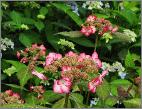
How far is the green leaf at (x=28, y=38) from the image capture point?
109 inches

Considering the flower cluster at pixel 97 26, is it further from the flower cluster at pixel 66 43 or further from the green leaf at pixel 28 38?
the green leaf at pixel 28 38

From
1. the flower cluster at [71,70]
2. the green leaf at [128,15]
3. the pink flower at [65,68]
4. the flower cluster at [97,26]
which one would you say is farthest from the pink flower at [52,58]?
the green leaf at [128,15]

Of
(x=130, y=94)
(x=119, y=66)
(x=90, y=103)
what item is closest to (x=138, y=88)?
(x=130, y=94)

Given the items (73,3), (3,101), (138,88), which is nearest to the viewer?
(3,101)

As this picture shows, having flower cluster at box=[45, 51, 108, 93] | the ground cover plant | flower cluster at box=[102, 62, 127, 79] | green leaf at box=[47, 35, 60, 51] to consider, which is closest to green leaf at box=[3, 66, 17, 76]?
the ground cover plant

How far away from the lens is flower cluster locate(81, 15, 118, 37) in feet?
8.02

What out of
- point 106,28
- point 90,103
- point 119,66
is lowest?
point 90,103

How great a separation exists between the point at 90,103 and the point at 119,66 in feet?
1.16

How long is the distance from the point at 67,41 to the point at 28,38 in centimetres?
31

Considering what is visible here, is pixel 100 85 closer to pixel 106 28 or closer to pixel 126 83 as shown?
pixel 126 83

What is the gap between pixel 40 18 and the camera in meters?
2.93

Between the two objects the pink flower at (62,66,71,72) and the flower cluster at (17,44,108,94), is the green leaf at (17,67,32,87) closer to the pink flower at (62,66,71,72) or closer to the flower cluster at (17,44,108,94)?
the flower cluster at (17,44,108,94)

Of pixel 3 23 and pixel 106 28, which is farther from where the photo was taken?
pixel 3 23

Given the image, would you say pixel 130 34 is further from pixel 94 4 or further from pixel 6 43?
pixel 6 43
